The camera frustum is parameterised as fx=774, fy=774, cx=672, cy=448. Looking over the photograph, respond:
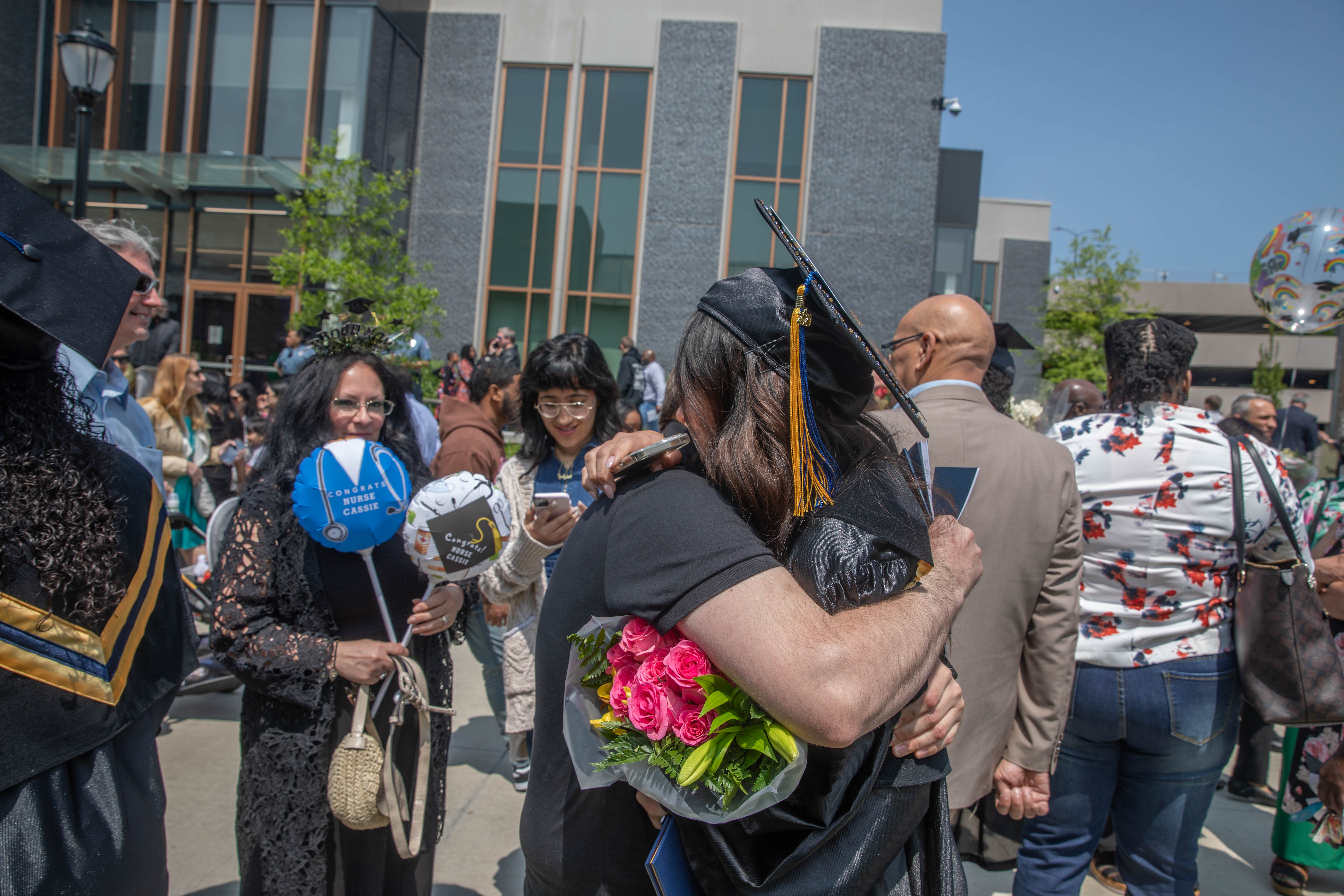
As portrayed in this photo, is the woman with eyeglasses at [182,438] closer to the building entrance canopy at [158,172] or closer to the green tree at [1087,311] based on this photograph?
the building entrance canopy at [158,172]

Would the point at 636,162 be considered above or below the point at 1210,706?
above

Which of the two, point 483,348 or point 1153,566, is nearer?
point 1153,566

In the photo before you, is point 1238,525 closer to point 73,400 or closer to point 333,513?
point 333,513

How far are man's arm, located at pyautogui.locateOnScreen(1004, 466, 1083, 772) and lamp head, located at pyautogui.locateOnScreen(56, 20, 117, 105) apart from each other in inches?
292

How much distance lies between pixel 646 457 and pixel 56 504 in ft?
3.55

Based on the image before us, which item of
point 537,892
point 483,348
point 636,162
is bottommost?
point 537,892

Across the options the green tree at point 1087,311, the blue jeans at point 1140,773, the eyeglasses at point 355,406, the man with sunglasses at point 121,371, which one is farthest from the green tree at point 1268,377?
the man with sunglasses at point 121,371

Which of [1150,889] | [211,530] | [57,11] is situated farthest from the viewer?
[57,11]

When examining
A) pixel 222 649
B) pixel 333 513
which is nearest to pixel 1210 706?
pixel 333 513

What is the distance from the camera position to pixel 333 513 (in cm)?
204

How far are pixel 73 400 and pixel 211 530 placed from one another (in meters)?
2.71

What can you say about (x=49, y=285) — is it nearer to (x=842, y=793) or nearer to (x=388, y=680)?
(x=388, y=680)

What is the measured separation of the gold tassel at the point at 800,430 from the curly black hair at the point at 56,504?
129cm

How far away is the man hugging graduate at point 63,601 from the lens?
1294 millimetres
